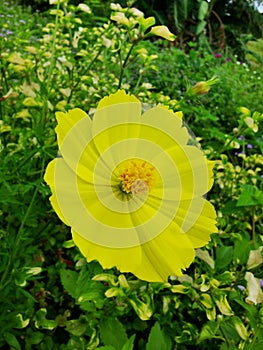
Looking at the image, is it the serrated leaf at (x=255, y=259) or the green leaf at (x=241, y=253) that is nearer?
the serrated leaf at (x=255, y=259)

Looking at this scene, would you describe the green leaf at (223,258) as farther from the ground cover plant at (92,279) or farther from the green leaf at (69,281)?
the green leaf at (69,281)

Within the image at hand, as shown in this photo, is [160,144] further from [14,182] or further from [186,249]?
[14,182]

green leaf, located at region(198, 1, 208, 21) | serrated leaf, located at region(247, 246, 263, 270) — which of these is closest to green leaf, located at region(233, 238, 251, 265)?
serrated leaf, located at region(247, 246, 263, 270)

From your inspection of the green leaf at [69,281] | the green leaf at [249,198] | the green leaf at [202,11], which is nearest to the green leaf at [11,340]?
the green leaf at [69,281]

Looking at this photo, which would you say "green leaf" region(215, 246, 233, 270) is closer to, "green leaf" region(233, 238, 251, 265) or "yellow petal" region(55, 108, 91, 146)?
"green leaf" region(233, 238, 251, 265)

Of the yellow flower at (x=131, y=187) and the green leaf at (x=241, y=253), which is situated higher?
the yellow flower at (x=131, y=187)

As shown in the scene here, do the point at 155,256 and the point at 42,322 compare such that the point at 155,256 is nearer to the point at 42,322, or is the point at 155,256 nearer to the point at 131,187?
the point at 131,187

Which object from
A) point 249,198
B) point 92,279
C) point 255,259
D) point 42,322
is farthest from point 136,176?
point 249,198
